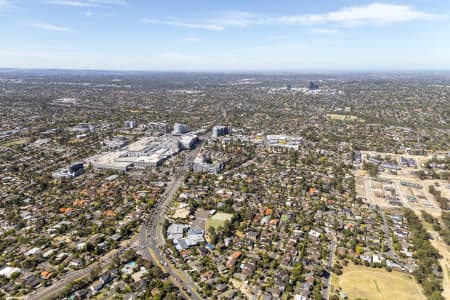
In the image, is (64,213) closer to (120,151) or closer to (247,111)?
(120,151)

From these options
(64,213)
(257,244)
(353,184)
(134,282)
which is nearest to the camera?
(134,282)

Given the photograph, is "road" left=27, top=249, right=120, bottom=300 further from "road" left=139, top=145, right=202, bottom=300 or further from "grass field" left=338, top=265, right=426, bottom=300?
"grass field" left=338, top=265, right=426, bottom=300

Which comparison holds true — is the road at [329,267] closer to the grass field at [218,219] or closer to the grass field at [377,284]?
the grass field at [377,284]

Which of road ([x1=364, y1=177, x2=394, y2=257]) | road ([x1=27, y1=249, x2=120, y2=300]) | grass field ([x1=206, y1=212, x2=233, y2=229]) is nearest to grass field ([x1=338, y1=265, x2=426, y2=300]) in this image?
road ([x1=364, y1=177, x2=394, y2=257])

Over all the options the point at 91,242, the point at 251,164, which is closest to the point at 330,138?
the point at 251,164

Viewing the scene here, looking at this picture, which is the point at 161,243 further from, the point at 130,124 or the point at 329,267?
the point at 130,124

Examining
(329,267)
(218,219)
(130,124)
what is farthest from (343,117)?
(329,267)
